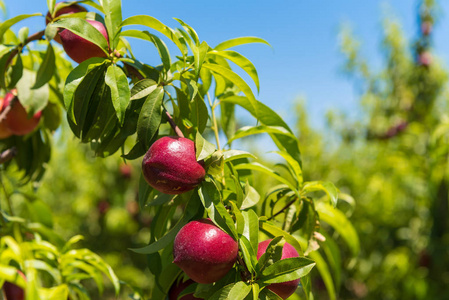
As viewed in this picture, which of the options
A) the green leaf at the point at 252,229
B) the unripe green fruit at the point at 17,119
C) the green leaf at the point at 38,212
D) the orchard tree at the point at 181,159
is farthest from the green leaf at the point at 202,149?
the green leaf at the point at 38,212

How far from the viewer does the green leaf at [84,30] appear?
0.61 metres

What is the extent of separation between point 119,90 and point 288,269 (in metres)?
0.33

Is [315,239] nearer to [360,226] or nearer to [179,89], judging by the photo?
[179,89]

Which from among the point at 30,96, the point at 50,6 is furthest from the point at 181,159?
the point at 30,96

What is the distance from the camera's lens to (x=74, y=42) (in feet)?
2.24

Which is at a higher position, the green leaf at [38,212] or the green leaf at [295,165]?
the green leaf at [295,165]

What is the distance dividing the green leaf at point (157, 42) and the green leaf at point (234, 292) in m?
0.33

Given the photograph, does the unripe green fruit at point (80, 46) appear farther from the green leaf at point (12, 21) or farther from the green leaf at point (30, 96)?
the green leaf at point (30, 96)

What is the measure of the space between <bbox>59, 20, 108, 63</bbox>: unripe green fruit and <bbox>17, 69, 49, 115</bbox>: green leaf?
0.89 ft

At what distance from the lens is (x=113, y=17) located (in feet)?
2.14

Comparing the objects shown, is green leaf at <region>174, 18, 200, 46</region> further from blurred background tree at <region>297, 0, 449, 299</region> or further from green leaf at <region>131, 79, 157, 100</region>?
blurred background tree at <region>297, 0, 449, 299</region>

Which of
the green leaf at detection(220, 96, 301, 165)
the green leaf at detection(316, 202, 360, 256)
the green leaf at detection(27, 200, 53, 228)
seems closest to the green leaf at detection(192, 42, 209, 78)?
the green leaf at detection(220, 96, 301, 165)

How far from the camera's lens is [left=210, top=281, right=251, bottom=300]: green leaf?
518 mm

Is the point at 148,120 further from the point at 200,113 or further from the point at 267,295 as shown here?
the point at 267,295
